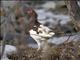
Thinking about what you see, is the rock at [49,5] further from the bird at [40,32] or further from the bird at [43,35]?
the bird at [43,35]

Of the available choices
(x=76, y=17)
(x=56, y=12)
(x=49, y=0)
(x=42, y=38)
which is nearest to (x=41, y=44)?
(x=42, y=38)

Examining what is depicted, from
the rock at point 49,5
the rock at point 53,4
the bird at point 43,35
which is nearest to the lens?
the bird at point 43,35

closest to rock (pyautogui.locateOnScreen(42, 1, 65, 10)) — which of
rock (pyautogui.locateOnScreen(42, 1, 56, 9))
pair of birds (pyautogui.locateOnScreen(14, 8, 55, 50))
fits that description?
rock (pyautogui.locateOnScreen(42, 1, 56, 9))

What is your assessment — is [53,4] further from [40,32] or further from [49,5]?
[40,32]

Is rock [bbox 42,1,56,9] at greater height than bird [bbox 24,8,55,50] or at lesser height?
lesser

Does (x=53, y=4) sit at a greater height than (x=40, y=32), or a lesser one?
lesser

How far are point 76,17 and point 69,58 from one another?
1.13 m

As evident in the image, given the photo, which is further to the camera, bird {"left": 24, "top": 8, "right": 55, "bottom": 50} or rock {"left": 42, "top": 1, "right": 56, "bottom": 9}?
rock {"left": 42, "top": 1, "right": 56, "bottom": 9}

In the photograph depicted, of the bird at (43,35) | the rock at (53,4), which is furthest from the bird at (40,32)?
the rock at (53,4)

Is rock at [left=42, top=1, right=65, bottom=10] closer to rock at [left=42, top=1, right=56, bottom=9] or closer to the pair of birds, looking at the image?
rock at [left=42, top=1, right=56, bottom=9]

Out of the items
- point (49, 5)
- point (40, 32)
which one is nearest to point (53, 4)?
point (49, 5)

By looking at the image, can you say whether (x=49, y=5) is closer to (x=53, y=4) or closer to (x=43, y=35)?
(x=53, y=4)

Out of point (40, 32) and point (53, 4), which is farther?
point (53, 4)

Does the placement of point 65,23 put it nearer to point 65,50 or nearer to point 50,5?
point 50,5
